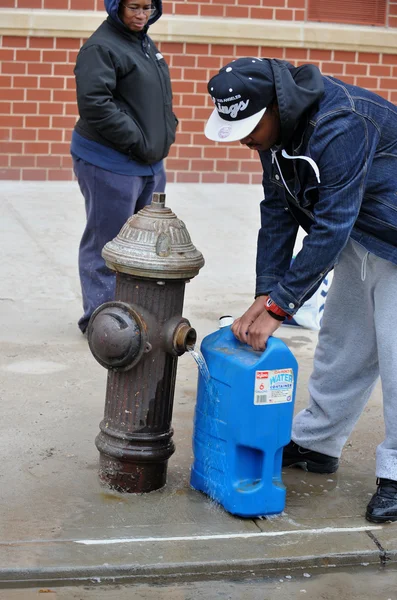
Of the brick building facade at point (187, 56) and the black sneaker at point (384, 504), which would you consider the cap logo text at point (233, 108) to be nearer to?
the black sneaker at point (384, 504)

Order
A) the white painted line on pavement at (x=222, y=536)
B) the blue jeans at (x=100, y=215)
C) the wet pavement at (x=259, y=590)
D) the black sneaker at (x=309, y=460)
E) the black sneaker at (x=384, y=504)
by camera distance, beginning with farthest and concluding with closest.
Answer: the blue jeans at (x=100, y=215)
the black sneaker at (x=309, y=460)
the black sneaker at (x=384, y=504)
the white painted line on pavement at (x=222, y=536)
the wet pavement at (x=259, y=590)

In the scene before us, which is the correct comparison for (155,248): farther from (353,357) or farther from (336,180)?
(353,357)

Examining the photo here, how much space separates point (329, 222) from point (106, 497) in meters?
1.45

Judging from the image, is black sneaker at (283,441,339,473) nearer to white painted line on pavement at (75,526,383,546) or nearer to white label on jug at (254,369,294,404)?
white painted line on pavement at (75,526,383,546)

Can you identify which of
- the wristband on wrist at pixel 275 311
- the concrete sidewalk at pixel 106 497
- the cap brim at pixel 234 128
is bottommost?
the concrete sidewalk at pixel 106 497

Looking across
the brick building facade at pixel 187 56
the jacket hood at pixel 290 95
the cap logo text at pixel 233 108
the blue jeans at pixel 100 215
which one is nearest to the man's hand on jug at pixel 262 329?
the jacket hood at pixel 290 95

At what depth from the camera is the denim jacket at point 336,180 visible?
3.76 metres

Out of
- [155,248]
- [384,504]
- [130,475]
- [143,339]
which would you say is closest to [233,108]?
[155,248]

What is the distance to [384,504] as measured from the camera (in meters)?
4.17

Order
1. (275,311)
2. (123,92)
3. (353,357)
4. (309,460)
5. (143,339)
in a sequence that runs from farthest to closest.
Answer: (123,92) → (309,460) → (353,357) → (143,339) → (275,311)

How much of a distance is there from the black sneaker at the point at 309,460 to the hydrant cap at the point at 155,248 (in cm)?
103

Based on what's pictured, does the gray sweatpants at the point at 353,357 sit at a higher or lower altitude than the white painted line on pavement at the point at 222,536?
higher

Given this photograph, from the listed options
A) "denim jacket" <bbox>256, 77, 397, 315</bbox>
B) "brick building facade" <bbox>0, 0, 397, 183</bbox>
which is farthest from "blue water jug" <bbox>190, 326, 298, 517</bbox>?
"brick building facade" <bbox>0, 0, 397, 183</bbox>

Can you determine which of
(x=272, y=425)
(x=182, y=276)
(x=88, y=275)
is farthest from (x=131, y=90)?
(x=272, y=425)
